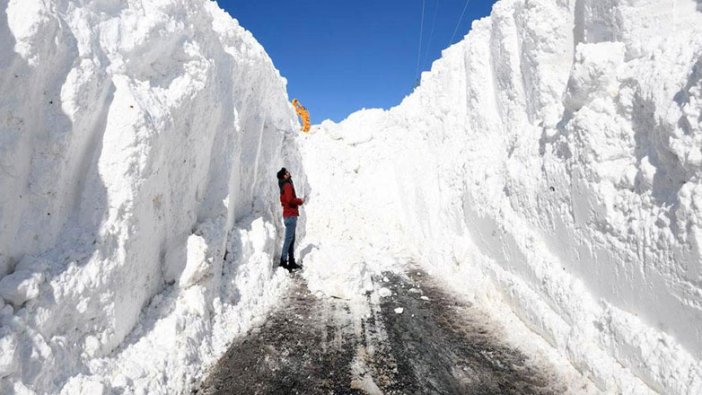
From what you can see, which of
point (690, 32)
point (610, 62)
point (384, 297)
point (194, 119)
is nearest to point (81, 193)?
point (194, 119)

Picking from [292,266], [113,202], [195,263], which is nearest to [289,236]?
[292,266]

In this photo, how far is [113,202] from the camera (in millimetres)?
4363

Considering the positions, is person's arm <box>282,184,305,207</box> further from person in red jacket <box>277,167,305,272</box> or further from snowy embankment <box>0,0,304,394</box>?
snowy embankment <box>0,0,304,394</box>

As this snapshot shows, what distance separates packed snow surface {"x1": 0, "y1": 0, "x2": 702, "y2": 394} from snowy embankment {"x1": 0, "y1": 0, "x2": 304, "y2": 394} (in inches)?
0.8

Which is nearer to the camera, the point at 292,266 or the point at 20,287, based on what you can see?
the point at 20,287

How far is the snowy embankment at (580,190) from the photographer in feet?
12.8

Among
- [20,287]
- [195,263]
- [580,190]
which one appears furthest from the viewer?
[195,263]

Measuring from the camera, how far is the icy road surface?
4555mm

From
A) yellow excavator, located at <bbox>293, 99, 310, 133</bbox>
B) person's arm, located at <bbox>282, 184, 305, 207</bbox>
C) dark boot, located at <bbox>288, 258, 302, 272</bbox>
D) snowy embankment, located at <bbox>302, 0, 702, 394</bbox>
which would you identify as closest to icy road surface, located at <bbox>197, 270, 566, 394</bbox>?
snowy embankment, located at <bbox>302, 0, 702, 394</bbox>

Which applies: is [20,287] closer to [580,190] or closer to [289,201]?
[289,201]

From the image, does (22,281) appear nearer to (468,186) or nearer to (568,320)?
(568,320)

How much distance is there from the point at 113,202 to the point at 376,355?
11.3 feet

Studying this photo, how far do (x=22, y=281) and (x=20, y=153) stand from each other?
3.45 feet

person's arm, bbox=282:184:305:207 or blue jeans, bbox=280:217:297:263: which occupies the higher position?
person's arm, bbox=282:184:305:207
